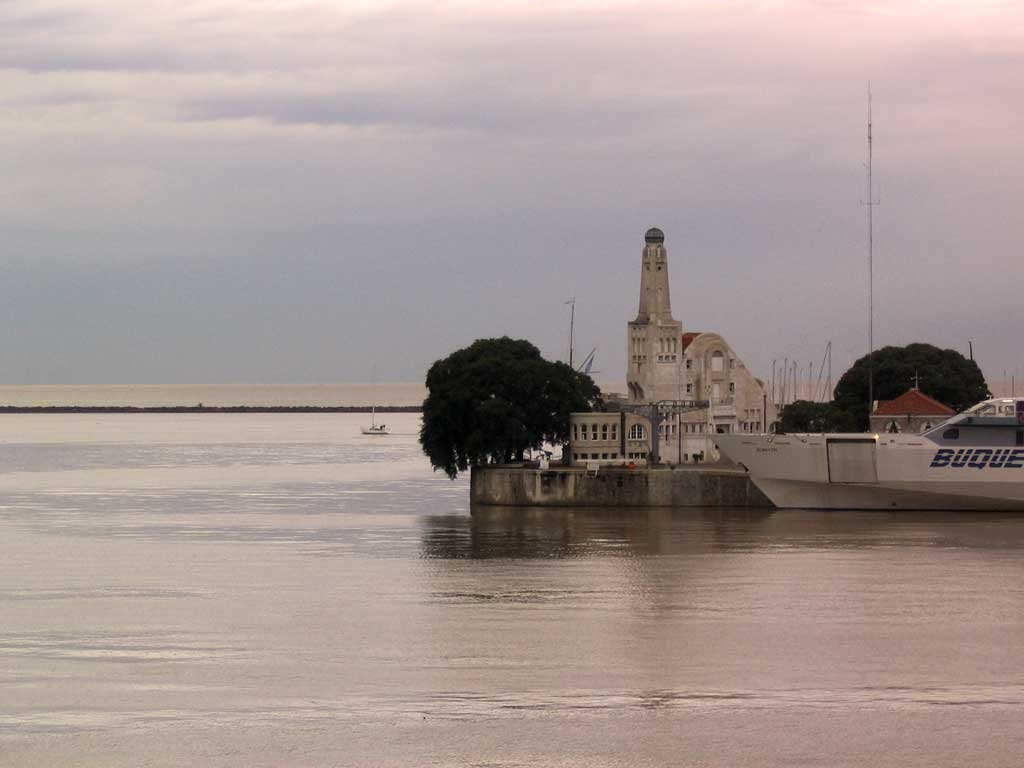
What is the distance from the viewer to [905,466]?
80438mm

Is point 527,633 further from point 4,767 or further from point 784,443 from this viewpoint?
point 784,443

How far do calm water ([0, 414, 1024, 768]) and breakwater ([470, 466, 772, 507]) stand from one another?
321 cm

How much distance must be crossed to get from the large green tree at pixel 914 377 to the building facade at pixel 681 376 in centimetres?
1841

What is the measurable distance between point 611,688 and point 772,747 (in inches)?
224

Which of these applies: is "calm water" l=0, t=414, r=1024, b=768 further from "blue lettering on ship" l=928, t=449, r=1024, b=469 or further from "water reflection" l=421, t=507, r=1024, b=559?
"blue lettering on ship" l=928, t=449, r=1024, b=469

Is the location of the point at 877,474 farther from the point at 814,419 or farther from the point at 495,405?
A: the point at 814,419

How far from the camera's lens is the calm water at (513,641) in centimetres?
3105

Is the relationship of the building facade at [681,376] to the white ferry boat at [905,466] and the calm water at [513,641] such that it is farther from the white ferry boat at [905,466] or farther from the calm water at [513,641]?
the calm water at [513,641]

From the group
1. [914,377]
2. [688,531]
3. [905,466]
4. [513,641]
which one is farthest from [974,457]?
[513,641]

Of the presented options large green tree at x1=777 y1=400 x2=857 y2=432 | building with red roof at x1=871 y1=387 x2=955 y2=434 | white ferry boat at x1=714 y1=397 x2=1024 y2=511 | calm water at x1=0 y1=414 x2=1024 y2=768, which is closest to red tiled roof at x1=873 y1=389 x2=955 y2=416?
building with red roof at x1=871 y1=387 x2=955 y2=434

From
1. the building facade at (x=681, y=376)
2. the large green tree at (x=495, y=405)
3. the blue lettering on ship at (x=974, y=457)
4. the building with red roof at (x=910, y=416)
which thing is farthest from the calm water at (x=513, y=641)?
the building with red roof at (x=910, y=416)

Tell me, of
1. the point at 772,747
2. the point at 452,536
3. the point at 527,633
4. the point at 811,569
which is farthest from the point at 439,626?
the point at 452,536

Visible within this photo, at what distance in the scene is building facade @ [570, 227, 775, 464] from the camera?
307 feet

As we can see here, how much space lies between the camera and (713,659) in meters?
39.0
